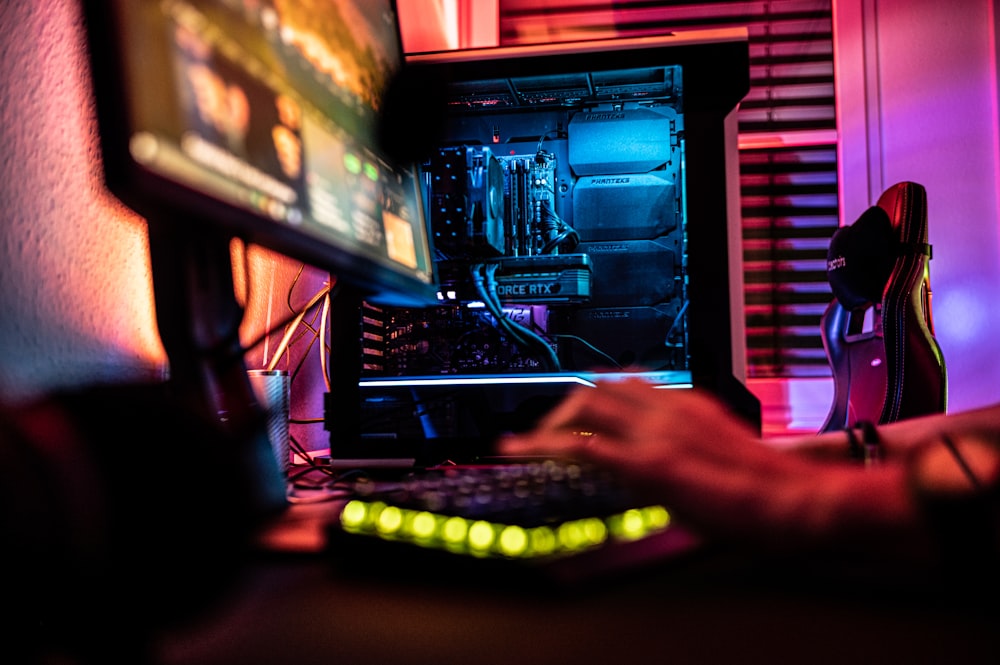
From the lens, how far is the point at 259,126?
0.50m

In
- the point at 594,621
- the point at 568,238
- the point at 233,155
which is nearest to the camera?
the point at 594,621

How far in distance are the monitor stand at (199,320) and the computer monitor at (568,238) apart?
1.59 ft

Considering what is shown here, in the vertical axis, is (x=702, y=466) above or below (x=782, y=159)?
below

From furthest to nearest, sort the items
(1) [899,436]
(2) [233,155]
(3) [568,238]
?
(3) [568,238]
(1) [899,436]
(2) [233,155]

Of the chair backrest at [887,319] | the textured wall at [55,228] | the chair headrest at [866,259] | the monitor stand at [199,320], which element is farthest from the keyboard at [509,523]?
the chair headrest at [866,259]

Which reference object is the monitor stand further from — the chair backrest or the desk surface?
the chair backrest

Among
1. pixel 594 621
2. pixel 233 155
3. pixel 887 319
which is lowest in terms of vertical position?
pixel 594 621

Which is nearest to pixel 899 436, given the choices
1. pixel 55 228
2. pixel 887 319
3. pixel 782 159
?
pixel 55 228

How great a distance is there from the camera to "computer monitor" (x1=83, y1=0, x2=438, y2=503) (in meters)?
0.37

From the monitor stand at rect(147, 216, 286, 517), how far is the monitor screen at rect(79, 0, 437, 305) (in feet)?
0.05

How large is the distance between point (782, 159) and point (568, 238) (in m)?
1.52

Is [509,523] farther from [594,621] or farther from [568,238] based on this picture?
[568,238]

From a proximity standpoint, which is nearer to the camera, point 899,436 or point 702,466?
point 702,466

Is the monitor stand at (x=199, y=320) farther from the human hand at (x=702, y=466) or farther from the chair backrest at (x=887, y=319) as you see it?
the chair backrest at (x=887, y=319)
